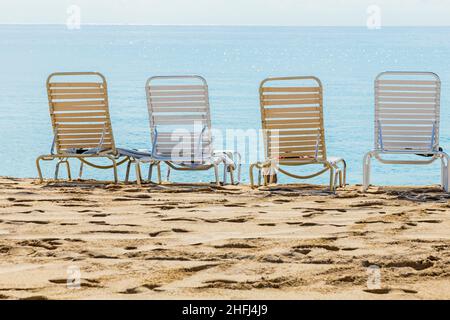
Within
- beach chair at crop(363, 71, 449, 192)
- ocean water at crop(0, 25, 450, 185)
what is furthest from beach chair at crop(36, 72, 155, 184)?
ocean water at crop(0, 25, 450, 185)

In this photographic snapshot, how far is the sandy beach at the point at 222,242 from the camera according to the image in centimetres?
459

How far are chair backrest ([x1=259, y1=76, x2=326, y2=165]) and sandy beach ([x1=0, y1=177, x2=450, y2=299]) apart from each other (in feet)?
1.39

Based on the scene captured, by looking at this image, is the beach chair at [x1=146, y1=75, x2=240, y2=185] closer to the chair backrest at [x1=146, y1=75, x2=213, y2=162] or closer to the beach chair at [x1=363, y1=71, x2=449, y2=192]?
the chair backrest at [x1=146, y1=75, x2=213, y2=162]

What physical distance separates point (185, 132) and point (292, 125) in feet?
2.98

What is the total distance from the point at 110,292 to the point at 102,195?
10.5ft

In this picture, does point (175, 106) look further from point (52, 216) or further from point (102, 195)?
point (52, 216)

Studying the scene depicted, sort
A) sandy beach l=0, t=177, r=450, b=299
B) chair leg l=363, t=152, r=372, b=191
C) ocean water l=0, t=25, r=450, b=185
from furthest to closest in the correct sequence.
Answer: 1. ocean water l=0, t=25, r=450, b=185
2. chair leg l=363, t=152, r=372, b=191
3. sandy beach l=0, t=177, r=450, b=299

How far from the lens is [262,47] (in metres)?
74.2

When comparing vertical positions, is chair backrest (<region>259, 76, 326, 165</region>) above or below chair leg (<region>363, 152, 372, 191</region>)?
above

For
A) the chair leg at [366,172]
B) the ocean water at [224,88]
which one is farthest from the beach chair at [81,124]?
the ocean water at [224,88]

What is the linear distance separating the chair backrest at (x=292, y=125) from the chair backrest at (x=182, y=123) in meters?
0.52

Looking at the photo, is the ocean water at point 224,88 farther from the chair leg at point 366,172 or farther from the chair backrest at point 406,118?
the chair leg at point 366,172

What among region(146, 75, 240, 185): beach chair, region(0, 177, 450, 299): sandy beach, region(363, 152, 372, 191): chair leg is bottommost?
region(0, 177, 450, 299): sandy beach

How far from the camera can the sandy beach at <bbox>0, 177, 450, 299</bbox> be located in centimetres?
459
